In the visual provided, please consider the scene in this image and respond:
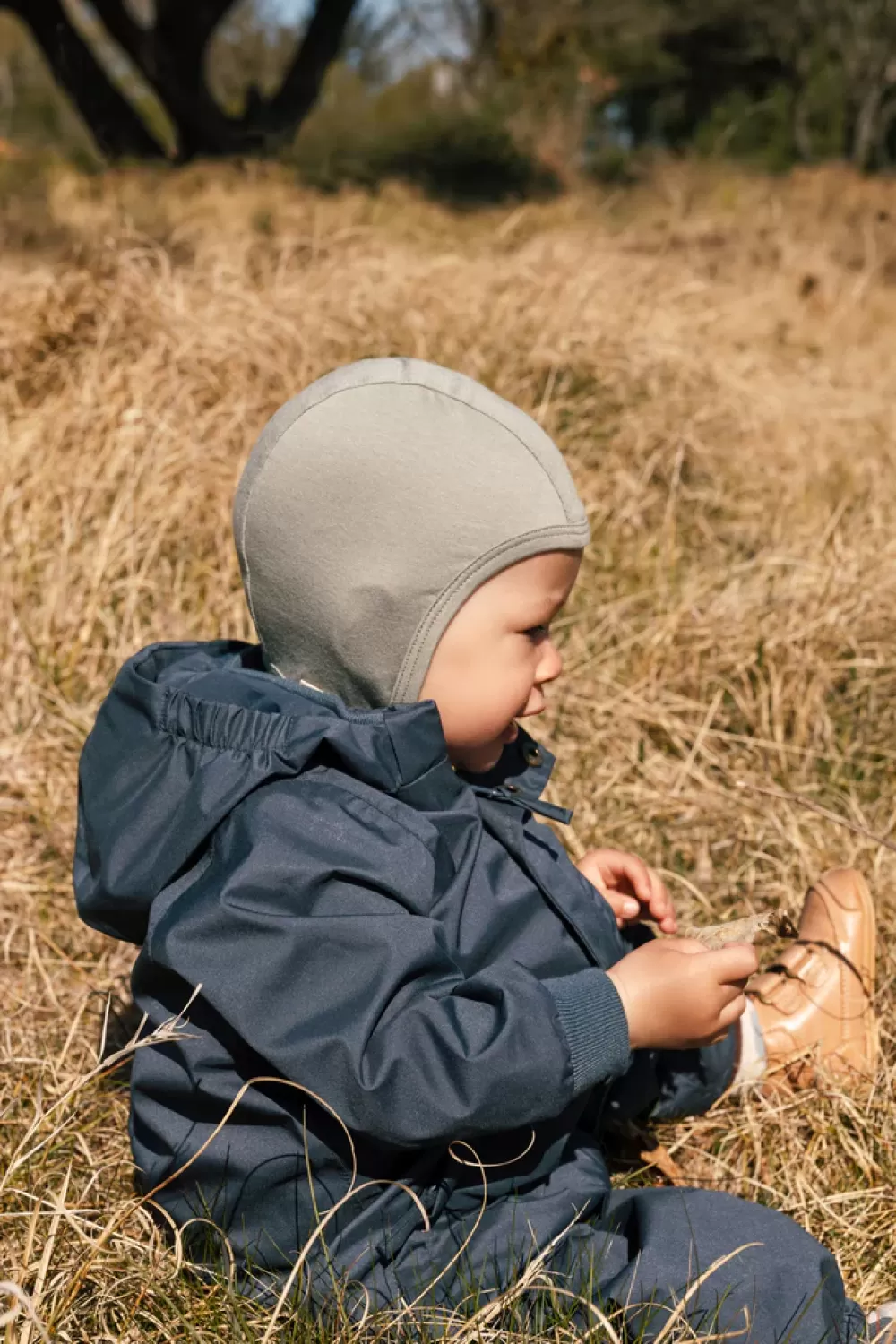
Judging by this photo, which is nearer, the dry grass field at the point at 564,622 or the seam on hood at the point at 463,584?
the seam on hood at the point at 463,584

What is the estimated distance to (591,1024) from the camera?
1498mm

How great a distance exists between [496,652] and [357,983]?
1.52 ft

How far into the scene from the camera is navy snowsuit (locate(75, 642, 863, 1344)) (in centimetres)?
138

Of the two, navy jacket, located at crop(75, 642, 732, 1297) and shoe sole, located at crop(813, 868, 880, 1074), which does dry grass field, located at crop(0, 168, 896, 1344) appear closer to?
shoe sole, located at crop(813, 868, 880, 1074)

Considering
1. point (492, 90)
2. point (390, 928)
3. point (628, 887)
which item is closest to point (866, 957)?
point (628, 887)

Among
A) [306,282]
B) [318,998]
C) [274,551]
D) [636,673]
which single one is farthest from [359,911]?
[306,282]

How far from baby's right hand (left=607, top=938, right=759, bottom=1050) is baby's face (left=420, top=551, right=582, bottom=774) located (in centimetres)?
35

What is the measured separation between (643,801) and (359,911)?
4.29 feet

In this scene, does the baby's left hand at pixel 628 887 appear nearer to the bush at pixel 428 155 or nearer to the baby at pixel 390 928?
the baby at pixel 390 928

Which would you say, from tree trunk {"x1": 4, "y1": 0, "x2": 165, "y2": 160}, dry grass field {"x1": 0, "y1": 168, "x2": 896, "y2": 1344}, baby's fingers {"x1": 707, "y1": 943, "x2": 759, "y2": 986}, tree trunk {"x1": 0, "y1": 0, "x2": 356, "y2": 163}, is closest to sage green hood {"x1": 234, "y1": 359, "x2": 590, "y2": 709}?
baby's fingers {"x1": 707, "y1": 943, "x2": 759, "y2": 986}

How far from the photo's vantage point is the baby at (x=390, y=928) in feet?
4.55

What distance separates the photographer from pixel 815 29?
43.4 feet

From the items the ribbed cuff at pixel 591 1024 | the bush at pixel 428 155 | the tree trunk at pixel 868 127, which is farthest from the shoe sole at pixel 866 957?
the tree trunk at pixel 868 127

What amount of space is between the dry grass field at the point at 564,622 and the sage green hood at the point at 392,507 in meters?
0.70
